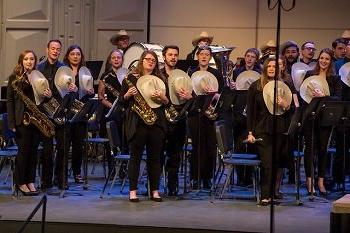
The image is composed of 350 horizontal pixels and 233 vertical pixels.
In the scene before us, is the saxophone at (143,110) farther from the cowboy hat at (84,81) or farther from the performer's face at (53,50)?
the performer's face at (53,50)

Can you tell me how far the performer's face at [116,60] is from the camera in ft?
28.7

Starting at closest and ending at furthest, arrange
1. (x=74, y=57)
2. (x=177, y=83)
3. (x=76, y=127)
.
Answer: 1. (x=177, y=83)
2. (x=74, y=57)
3. (x=76, y=127)

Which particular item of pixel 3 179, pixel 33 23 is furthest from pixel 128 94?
pixel 33 23

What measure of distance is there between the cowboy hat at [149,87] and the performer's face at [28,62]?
113 cm

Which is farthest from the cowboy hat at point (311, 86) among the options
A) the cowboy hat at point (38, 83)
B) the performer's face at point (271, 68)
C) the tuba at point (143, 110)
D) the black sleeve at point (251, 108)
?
the cowboy hat at point (38, 83)

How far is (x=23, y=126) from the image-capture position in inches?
297

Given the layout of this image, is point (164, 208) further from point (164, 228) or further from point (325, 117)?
point (325, 117)

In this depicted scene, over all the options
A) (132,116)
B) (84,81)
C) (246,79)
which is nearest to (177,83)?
(132,116)

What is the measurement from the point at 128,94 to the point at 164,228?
171 centimetres

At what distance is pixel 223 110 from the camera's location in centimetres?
791

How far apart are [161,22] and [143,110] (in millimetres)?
5393

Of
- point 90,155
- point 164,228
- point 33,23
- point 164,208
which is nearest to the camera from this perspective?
point 164,228

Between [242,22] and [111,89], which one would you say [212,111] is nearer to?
[111,89]

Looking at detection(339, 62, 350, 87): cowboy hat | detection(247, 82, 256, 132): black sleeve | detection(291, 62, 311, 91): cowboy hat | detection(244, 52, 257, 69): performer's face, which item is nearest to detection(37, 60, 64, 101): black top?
detection(247, 82, 256, 132): black sleeve
